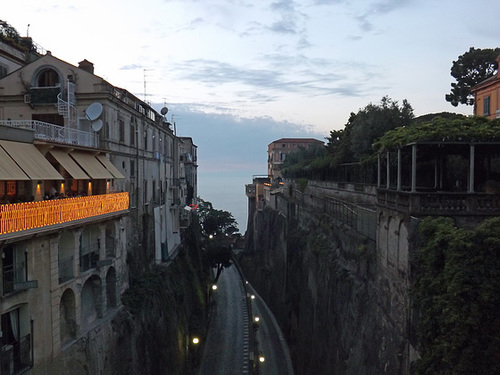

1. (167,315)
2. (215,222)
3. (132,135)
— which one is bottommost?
(215,222)

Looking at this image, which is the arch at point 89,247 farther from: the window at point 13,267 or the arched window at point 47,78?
the arched window at point 47,78

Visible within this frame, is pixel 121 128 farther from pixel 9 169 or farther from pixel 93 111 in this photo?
pixel 9 169

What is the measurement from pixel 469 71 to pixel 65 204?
134ft

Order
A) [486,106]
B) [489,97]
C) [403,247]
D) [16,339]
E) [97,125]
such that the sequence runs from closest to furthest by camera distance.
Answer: [16,339], [403,247], [97,125], [489,97], [486,106]

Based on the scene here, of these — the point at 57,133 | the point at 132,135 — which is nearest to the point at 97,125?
the point at 57,133

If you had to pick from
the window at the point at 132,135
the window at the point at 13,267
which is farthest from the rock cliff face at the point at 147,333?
the window at the point at 132,135

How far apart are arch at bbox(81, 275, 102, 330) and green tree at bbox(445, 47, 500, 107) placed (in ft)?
126

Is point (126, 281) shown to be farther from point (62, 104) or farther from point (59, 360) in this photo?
point (62, 104)

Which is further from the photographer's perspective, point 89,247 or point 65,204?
point 89,247

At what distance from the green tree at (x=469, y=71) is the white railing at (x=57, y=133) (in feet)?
119

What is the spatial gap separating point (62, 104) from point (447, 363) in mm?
20929

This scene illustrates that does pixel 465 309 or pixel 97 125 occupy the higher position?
pixel 97 125

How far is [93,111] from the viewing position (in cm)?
2239

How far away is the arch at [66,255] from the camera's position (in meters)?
17.5
